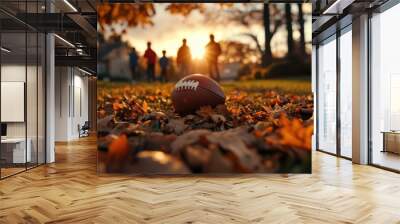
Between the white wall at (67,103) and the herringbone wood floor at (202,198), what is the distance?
7.72 meters

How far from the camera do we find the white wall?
14.0 m

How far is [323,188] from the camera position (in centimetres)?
513

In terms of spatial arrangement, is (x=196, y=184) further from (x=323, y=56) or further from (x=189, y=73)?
(x=323, y=56)

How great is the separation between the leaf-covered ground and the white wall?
8.78 metres

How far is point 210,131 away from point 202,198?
1.33 m

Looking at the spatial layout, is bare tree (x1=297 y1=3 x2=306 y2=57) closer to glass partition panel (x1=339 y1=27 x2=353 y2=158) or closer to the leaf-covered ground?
the leaf-covered ground

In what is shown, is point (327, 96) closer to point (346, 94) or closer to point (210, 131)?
point (346, 94)

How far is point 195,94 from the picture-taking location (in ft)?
18.7

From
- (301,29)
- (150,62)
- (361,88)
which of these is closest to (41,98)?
(150,62)

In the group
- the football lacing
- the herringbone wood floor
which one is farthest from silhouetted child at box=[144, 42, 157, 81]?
the herringbone wood floor

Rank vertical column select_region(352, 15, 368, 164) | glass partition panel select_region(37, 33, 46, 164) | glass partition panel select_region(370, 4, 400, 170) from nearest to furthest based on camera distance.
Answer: glass partition panel select_region(370, 4, 400, 170), glass partition panel select_region(37, 33, 46, 164), vertical column select_region(352, 15, 368, 164)

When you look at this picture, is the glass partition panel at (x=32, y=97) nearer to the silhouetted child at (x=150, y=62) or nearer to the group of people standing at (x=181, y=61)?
the group of people standing at (x=181, y=61)

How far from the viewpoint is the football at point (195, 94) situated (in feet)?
18.6

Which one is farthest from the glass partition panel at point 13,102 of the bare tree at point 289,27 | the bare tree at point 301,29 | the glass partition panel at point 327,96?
the glass partition panel at point 327,96
